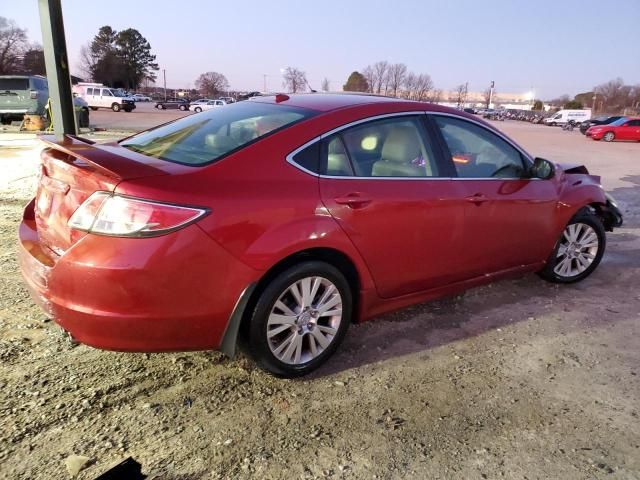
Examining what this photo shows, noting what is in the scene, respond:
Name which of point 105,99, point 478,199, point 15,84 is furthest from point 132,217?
point 105,99

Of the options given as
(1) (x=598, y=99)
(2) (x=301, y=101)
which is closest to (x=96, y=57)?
(1) (x=598, y=99)

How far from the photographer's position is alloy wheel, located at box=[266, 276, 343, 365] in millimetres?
2762

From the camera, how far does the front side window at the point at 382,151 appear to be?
2926 mm

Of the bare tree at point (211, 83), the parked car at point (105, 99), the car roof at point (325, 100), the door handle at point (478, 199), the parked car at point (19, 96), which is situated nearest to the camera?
the car roof at point (325, 100)

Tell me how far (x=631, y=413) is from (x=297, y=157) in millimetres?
2383

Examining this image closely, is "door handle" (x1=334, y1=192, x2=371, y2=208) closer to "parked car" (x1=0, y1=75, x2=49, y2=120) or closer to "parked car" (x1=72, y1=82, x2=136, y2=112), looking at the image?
"parked car" (x1=0, y1=75, x2=49, y2=120)

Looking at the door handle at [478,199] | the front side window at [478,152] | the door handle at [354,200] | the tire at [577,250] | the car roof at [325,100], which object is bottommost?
the tire at [577,250]

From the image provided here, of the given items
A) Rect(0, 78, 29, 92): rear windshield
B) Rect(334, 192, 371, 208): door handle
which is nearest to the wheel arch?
Rect(334, 192, 371, 208): door handle

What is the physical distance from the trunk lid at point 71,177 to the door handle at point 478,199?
2129 millimetres

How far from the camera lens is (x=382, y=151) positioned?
3.18m

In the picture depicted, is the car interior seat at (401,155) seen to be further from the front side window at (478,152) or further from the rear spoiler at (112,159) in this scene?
the rear spoiler at (112,159)

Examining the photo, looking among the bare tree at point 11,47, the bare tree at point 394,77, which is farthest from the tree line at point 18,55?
the bare tree at point 394,77

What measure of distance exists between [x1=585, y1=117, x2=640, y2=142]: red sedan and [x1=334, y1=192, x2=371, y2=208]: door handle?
100 feet

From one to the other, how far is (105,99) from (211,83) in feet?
218
